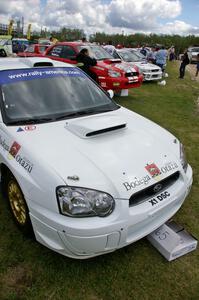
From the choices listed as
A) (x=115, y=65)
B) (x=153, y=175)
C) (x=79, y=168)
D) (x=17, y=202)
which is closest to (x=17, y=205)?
(x=17, y=202)

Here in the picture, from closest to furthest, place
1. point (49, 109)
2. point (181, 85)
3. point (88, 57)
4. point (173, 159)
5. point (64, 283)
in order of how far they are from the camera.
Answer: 1. point (64, 283)
2. point (173, 159)
3. point (49, 109)
4. point (88, 57)
5. point (181, 85)

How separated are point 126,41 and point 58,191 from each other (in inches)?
2539

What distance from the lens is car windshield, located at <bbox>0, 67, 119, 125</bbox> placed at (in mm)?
3014

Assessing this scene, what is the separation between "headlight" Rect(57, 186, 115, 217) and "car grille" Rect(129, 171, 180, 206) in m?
0.25

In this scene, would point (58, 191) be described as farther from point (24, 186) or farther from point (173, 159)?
point (173, 159)

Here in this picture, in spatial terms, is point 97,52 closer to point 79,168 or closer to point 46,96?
point 46,96

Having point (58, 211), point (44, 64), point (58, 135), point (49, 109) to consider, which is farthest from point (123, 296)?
point (44, 64)

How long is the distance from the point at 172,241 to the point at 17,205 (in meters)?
1.60

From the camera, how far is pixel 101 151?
259cm

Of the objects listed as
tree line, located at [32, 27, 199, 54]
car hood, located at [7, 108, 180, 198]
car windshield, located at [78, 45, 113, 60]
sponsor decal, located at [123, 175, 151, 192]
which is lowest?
sponsor decal, located at [123, 175, 151, 192]

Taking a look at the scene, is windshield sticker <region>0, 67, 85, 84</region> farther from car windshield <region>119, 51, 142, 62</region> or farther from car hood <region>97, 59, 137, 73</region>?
car windshield <region>119, 51, 142, 62</region>

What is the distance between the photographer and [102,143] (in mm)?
2715

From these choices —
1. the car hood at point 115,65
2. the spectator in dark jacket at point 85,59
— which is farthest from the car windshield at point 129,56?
the spectator in dark jacket at point 85,59

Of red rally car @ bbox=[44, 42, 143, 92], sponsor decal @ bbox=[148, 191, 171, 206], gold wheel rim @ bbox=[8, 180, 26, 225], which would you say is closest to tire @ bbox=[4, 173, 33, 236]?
gold wheel rim @ bbox=[8, 180, 26, 225]
